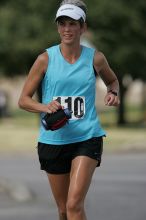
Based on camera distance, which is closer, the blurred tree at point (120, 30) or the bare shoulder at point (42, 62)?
the bare shoulder at point (42, 62)

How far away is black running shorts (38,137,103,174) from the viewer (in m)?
6.69

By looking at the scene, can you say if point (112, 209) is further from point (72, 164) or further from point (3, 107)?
point (3, 107)

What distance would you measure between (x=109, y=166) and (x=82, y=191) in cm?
1113

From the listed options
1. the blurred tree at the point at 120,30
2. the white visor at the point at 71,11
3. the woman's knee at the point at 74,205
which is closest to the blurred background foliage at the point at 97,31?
the blurred tree at the point at 120,30

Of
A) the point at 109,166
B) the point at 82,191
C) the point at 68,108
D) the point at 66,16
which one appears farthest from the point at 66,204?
the point at 109,166

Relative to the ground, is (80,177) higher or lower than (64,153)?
lower

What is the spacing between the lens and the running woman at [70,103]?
21.7 ft

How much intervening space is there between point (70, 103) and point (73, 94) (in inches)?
2.8

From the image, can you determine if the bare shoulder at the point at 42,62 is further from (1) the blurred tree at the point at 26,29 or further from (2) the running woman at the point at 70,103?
(1) the blurred tree at the point at 26,29

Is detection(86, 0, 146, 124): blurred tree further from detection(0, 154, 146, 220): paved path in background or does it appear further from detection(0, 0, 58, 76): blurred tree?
detection(0, 154, 146, 220): paved path in background

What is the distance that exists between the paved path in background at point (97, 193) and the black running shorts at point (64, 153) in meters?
3.12

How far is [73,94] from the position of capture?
21.8 ft

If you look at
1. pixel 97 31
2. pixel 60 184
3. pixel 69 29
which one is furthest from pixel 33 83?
pixel 97 31

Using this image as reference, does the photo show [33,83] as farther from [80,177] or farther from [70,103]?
[80,177]
